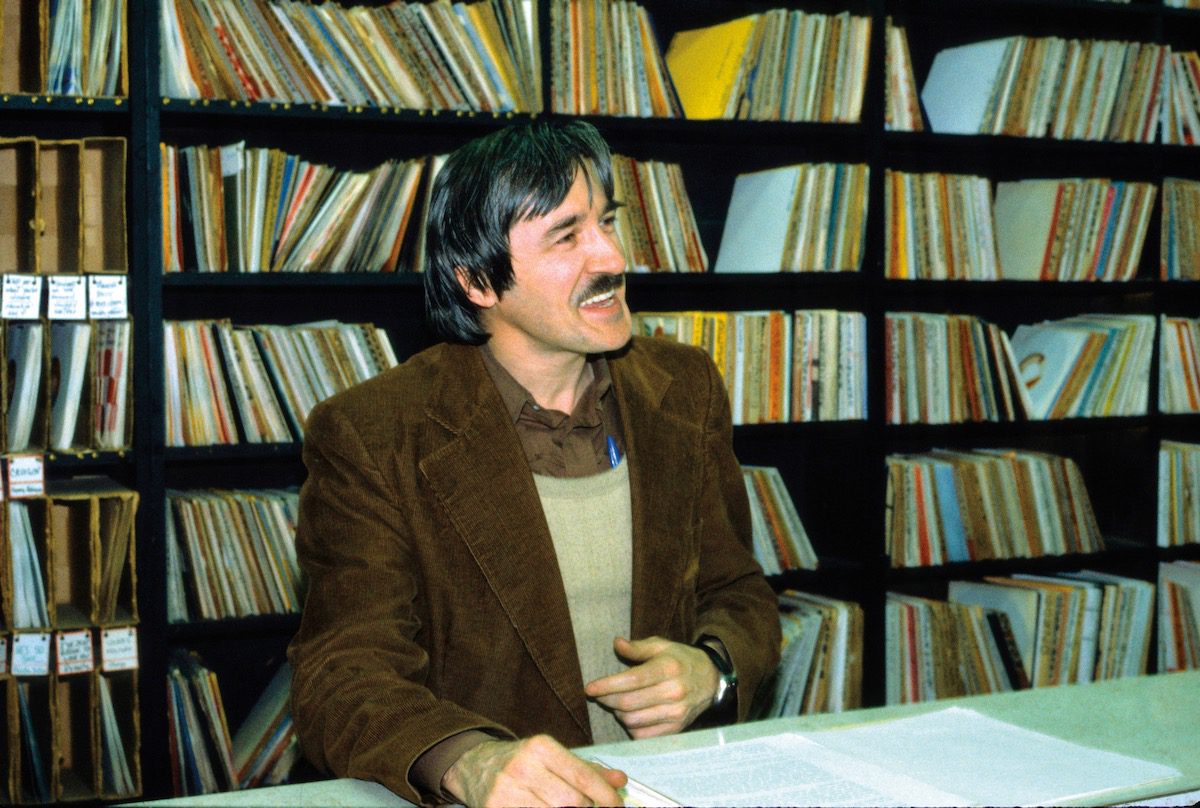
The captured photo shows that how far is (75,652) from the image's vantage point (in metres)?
2.40

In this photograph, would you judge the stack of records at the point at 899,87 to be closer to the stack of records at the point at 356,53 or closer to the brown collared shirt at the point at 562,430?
the stack of records at the point at 356,53

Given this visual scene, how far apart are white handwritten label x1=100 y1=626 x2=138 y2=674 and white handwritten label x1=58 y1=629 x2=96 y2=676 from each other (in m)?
0.03

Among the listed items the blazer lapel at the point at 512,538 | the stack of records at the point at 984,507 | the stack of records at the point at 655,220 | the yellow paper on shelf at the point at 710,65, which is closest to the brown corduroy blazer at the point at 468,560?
the blazer lapel at the point at 512,538

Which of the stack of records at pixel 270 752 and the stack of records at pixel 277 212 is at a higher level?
the stack of records at pixel 277 212

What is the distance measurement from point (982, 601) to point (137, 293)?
7.37 ft

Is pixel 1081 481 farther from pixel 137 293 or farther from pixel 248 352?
pixel 137 293

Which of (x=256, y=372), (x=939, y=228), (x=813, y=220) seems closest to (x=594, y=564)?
(x=256, y=372)

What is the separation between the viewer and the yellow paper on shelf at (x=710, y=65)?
9.34 ft

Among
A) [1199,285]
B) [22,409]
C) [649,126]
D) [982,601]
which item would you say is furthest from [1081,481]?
[22,409]

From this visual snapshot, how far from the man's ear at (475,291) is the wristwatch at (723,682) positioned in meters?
0.59

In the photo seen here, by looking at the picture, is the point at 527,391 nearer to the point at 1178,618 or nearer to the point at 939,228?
the point at 939,228

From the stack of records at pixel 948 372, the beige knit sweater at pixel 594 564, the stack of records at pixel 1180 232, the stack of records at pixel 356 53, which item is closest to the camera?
the beige knit sweater at pixel 594 564

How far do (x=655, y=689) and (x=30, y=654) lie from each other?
149cm

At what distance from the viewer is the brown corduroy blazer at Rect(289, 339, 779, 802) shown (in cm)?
144
